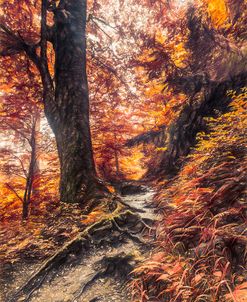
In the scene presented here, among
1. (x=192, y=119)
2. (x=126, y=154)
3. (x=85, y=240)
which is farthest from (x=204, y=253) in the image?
(x=126, y=154)

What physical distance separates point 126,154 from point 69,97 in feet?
20.7

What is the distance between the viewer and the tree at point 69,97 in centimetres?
478

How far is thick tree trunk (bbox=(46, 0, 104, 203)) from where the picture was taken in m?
4.77

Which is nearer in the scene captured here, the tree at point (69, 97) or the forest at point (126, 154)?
the forest at point (126, 154)

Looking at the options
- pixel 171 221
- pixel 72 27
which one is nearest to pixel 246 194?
pixel 171 221

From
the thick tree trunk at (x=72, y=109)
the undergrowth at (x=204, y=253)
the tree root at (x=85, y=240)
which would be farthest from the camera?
the thick tree trunk at (x=72, y=109)

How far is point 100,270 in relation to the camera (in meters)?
2.74

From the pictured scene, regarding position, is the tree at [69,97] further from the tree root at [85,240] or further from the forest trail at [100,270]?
the forest trail at [100,270]

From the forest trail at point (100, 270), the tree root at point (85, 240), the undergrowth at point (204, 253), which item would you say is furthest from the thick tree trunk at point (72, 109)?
the undergrowth at point (204, 253)

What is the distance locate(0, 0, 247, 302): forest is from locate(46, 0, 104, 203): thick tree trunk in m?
0.02

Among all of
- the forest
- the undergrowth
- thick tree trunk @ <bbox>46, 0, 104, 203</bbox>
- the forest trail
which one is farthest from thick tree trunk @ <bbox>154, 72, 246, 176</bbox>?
the forest trail

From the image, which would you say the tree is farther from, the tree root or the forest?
the tree root

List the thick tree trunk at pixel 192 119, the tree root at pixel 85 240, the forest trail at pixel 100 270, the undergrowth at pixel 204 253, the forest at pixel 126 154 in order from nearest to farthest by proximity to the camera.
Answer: the undergrowth at pixel 204 253 < the forest at pixel 126 154 < the forest trail at pixel 100 270 < the tree root at pixel 85 240 < the thick tree trunk at pixel 192 119

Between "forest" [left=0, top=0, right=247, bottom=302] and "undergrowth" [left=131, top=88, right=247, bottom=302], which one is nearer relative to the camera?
"undergrowth" [left=131, top=88, right=247, bottom=302]
